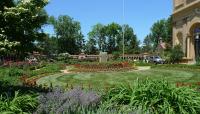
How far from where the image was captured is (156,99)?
30.7 ft

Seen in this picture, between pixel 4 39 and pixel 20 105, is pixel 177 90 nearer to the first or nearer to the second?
pixel 20 105

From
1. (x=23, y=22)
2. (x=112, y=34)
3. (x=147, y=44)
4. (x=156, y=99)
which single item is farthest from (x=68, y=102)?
(x=147, y=44)

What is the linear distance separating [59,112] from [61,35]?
104935 millimetres

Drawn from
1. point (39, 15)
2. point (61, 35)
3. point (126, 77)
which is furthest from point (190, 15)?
point (61, 35)

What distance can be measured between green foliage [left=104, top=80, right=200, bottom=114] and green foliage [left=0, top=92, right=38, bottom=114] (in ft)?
5.59

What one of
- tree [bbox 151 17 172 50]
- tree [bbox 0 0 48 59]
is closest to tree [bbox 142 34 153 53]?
tree [bbox 151 17 172 50]

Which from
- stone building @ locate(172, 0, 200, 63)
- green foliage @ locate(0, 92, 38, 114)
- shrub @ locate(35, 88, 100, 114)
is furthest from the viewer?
stone building @ locate(172, 0, 200, 63)

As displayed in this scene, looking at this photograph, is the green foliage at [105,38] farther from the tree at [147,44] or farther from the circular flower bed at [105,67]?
the circular flower bed at [105,67]

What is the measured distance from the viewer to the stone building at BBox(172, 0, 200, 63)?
165ft

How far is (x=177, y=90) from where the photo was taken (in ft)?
32.7

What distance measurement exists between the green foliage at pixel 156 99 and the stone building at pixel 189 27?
40.4m

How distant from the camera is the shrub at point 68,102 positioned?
883cm

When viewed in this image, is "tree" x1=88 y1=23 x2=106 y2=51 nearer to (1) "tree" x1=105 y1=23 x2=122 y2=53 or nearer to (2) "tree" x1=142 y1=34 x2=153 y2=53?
(1) "tree" x1=105 y1=23 x2=122 y2=53

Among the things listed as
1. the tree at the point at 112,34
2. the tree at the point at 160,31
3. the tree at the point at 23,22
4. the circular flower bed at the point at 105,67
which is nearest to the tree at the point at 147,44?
the tree at the point at 160,31
